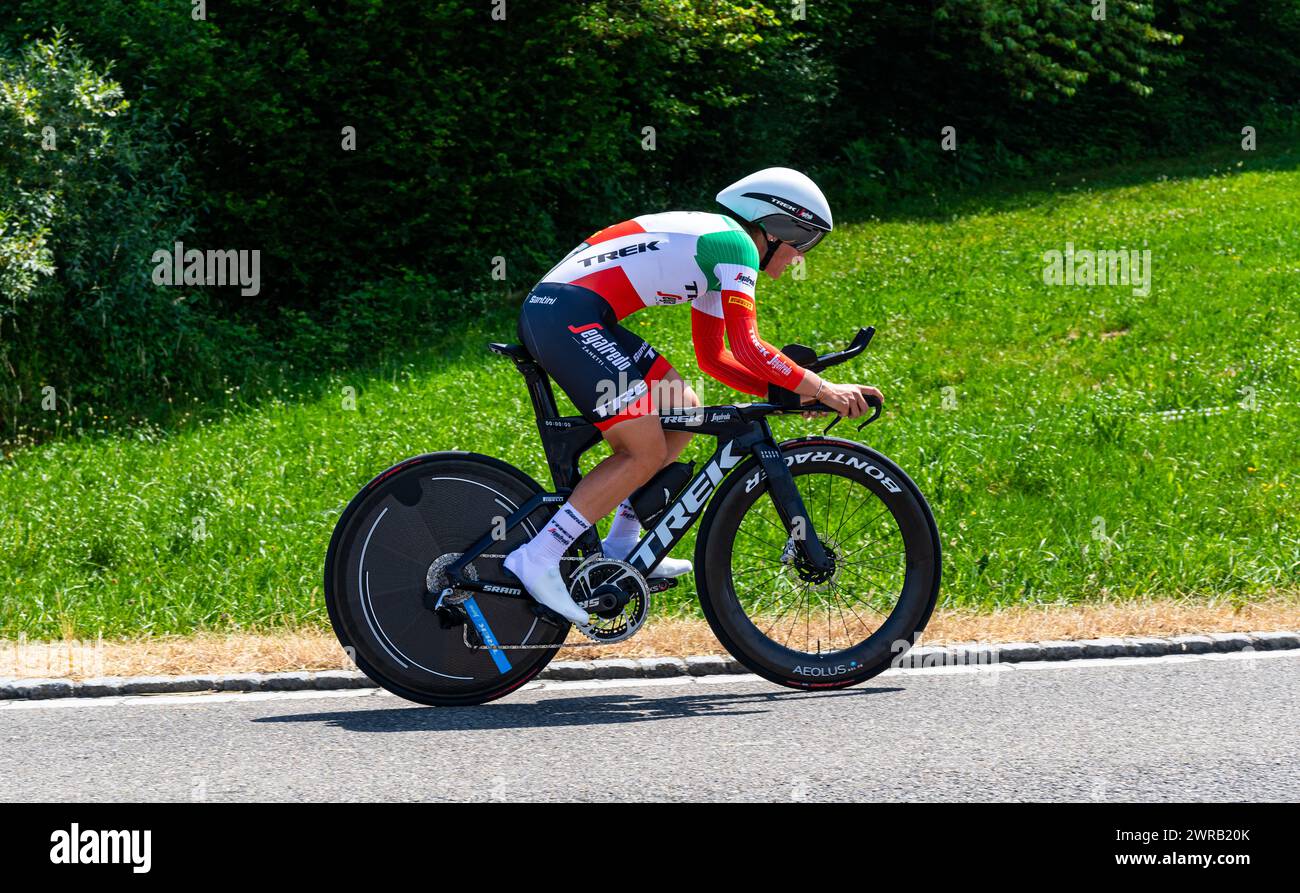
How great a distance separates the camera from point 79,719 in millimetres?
5672

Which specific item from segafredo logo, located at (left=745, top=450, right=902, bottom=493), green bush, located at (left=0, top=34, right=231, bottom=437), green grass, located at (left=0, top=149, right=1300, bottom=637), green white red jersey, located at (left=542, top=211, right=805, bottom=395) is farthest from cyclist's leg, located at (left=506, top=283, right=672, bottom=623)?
green bush, located at (left=0, top=34, right=231, bottom=437)

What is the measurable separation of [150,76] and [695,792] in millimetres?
13437

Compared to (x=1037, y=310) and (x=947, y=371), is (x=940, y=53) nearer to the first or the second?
(x=1037, y=310)

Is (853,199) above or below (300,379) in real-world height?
above

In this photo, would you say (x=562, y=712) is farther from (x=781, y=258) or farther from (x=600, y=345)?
(x=781, y=258)

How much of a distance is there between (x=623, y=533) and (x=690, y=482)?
1.10ft

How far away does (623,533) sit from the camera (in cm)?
579

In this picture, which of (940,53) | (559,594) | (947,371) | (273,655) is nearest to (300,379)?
(947,371)

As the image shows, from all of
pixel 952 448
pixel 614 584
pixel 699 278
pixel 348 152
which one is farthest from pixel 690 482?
pixel 348 152

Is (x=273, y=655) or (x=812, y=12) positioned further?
(x=812, y=12)

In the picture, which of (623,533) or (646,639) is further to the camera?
(646,639)

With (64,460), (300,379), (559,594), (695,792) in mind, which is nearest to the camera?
(695,792)

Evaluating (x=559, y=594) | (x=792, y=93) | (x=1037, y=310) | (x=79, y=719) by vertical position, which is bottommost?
(x=79, y=719)

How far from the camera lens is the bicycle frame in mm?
5617
